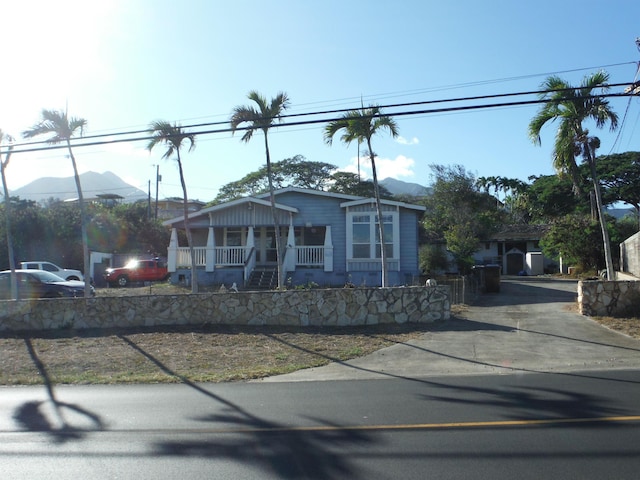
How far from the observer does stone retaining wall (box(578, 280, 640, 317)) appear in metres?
15.3

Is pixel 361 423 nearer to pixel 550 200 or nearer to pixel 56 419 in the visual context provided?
pixel 56 419

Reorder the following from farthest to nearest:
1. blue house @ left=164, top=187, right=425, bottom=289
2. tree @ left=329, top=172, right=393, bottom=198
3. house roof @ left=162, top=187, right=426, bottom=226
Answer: tree @ left=329, top=172, right=393, bottom=198 < house roof @ left=162, top=187, right=426, bottom=226 < blue house @ left=164, top=187, right=425, bottom=289

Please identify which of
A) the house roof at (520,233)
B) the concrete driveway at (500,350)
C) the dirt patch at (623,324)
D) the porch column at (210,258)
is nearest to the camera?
the concrete driveway at (500,350)

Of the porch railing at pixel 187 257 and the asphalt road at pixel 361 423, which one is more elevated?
the porch railing at pixel 187 257

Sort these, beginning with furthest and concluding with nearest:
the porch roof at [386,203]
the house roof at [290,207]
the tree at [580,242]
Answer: the tree at [580,242], the house roof at [290,207], the porch roof at [386,203]

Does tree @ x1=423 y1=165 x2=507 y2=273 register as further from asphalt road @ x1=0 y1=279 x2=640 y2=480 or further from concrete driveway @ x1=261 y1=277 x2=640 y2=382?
asphalt road @ x1=0 y1=279 x2=640 y2=480

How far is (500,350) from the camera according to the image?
11961mm

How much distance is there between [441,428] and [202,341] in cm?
849

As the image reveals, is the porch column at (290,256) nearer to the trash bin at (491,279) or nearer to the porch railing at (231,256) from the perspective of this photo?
the porch railing at (231,256)

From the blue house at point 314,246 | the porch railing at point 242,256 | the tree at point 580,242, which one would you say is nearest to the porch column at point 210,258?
the blue house at point 314,246

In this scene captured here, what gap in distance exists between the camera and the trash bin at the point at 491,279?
24.3 meters

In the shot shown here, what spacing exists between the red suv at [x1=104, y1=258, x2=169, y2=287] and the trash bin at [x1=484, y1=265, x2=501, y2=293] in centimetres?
1733

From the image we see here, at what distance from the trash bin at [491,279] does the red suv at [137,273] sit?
17.3 metres

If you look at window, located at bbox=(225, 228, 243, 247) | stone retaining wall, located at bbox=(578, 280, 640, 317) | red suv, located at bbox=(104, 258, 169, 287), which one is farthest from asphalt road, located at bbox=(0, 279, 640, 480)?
red suv, located at bbox=(104, 258, 169, 287)
